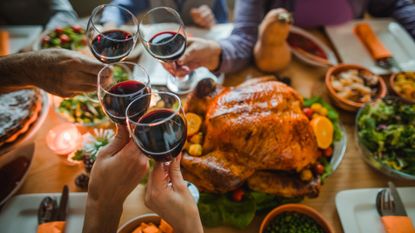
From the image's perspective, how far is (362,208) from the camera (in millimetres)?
1183

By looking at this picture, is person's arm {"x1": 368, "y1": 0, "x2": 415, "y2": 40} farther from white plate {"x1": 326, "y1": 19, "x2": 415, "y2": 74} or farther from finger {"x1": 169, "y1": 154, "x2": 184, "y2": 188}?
finger {"x1": 169, "y1": 154, "x2": 184, "y2": 188}

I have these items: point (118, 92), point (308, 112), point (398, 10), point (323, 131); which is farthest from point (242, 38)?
point (398, 10)

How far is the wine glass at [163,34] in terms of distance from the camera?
113 cm

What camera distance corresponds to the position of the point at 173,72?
1.43m

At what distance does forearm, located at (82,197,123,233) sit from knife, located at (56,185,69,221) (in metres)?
0.24

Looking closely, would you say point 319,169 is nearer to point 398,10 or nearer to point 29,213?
point 29,213

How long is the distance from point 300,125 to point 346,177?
0.30 m

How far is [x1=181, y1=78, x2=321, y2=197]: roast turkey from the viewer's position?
115 cm

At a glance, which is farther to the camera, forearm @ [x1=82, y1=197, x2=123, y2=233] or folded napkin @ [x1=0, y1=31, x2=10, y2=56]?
folded napkin @ [x1=0, y1=31, x2=10, y2=56]

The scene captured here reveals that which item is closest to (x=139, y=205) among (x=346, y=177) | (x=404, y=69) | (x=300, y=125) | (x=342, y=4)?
(x=300, y=125)

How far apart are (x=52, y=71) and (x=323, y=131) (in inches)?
41.3

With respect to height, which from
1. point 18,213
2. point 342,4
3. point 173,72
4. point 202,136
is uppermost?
point 342,4

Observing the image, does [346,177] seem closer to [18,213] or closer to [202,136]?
[202,136]

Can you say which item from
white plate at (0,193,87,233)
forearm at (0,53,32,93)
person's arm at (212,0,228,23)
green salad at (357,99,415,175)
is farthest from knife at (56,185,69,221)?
person's arm at (212,0,228,23)
